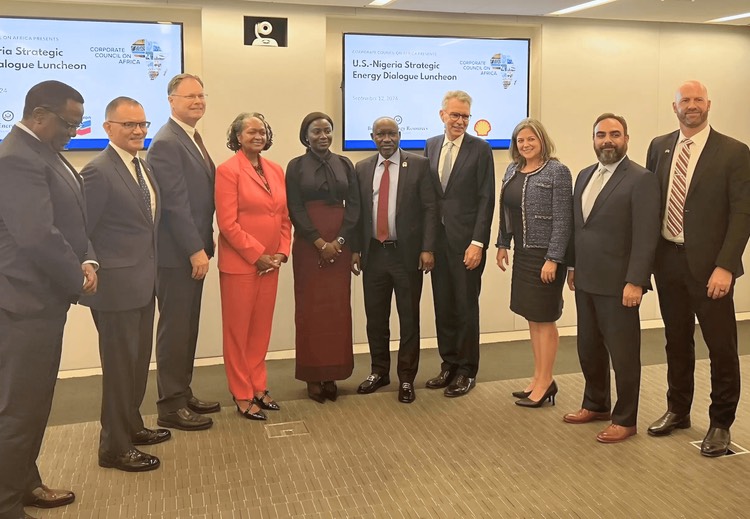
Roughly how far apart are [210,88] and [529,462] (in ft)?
11.4

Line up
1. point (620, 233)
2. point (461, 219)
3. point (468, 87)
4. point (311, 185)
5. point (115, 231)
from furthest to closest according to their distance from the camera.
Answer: point (468, 87) → point (461, 219) → point (311, 185) → point (620, 233) → point (115, 231)

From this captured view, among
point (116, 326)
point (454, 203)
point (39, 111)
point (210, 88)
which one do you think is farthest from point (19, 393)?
point (210, 88)

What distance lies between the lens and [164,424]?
4.43 metres

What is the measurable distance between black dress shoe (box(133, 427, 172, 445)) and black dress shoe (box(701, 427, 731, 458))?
2.81m

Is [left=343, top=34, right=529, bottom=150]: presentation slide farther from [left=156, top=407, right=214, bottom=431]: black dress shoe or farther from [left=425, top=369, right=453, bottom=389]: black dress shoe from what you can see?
[left=156, top=407, right=214, bottom=431]: black dress shoe

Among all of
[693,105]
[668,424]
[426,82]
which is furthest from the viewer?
[426,82]

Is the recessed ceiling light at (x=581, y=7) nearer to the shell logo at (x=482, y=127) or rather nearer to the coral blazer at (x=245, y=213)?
the shell logo at (x=482, y=127)

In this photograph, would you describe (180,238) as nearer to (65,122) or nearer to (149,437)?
(149,437)

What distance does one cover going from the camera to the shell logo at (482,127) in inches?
257

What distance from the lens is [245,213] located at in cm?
445

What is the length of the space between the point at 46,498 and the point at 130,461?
46cm

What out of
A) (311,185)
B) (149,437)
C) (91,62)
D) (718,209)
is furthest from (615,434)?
(91,62)

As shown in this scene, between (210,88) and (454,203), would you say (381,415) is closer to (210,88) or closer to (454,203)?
(454,203)

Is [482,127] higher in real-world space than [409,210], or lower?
higher
